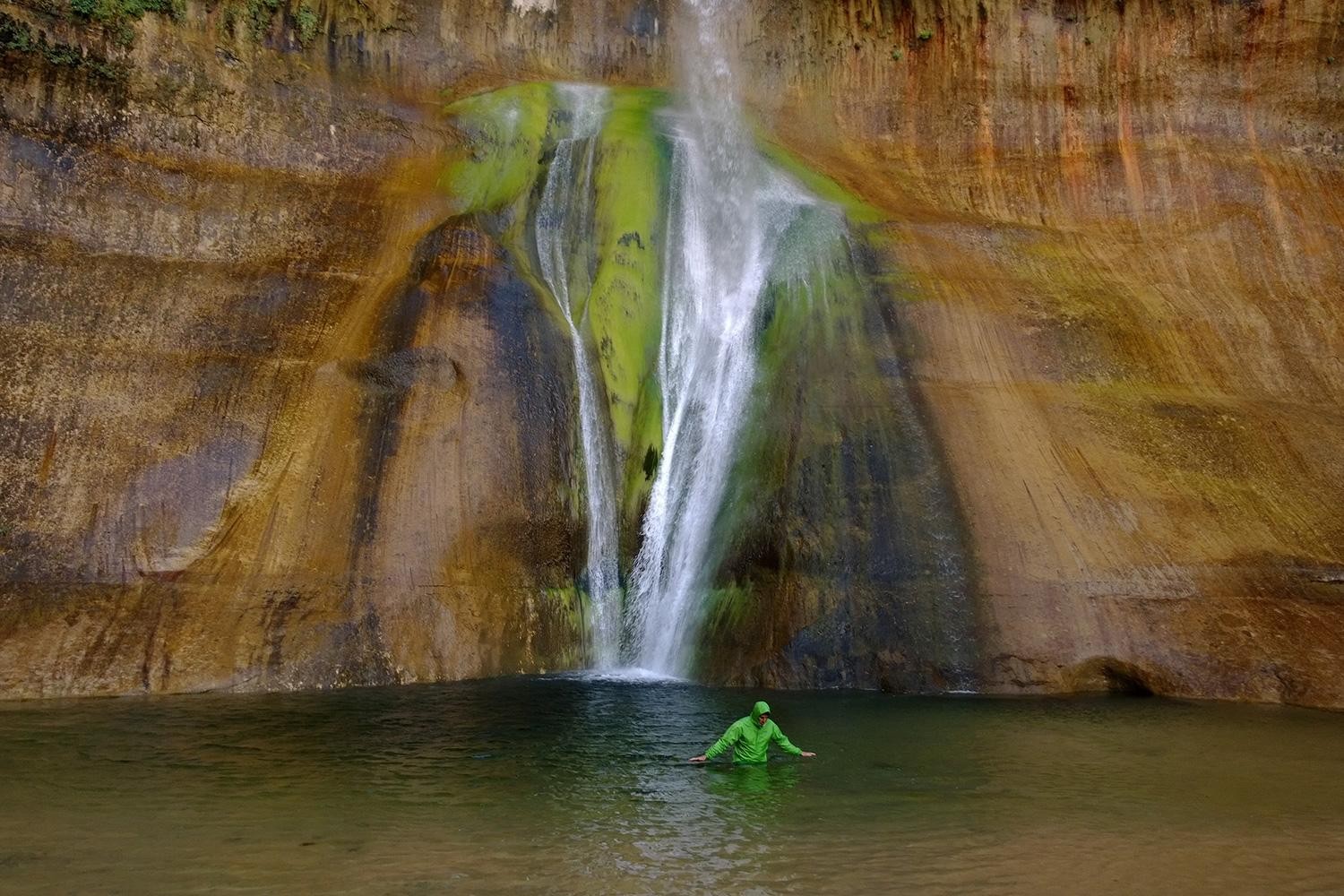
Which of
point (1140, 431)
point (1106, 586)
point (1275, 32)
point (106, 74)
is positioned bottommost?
point (1106, 586)

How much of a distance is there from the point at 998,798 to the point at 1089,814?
646 millimetres

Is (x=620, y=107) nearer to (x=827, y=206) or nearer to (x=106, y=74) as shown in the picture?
(x=827, y=206)

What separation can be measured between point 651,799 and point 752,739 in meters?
1.43

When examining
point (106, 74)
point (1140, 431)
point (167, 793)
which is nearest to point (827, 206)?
point (1140, 431)

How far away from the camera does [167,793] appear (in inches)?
309

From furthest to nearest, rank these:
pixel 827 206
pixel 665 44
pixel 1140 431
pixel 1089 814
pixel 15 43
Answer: pixel 665 44, pixel 827 206, pixel 15 43, pixel 1140 431, pixel 1089 814

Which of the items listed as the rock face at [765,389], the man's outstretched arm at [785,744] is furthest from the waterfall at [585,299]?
the man's outstretched arm at [785,744]

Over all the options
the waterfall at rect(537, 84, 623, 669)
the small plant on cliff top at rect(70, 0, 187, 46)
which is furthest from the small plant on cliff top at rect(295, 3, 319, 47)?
the waterfall at rect(537, 84, 623, 669)

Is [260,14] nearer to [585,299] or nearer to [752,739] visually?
[585,299]

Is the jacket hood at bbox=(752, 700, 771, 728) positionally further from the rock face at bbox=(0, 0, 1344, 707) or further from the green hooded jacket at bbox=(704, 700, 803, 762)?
the rock face at bbox=(0, 0, 1344, 707)

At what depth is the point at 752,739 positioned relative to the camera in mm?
9289

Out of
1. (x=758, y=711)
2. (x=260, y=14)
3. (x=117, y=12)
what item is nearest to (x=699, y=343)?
(x=758, y=711)

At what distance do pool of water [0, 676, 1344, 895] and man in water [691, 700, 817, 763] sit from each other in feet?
0.55

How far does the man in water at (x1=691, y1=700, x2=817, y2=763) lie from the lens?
924cm
